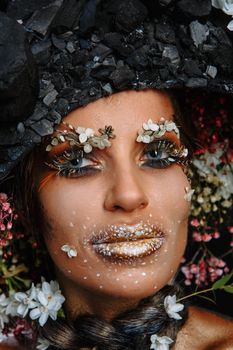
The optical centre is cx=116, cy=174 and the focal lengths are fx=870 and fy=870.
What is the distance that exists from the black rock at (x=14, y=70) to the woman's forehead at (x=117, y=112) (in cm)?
17

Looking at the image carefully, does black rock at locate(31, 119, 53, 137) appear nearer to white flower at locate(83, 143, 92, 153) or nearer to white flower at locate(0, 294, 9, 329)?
white flower at locate(83, 143, 92, 153)

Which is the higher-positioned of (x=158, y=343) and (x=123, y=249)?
(x=123, y=249)

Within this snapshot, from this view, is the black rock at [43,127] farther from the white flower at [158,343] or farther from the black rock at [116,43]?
the white flower at [158,343]

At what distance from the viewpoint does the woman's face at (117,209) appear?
2002mm

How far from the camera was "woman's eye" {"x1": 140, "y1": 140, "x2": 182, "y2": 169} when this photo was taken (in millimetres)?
2070

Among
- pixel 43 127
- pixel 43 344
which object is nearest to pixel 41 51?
pixel 43 127

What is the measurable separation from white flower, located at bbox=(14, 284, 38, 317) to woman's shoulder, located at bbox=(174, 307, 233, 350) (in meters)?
0.38

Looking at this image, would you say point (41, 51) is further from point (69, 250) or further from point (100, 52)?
point (69, 250)

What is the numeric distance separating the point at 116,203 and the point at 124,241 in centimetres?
10

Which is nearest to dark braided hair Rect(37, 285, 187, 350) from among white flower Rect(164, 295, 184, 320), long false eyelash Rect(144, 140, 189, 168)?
white flower Rect(164, 295, 184, 320)

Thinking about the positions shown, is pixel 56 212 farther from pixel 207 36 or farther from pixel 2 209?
pixel 207 36

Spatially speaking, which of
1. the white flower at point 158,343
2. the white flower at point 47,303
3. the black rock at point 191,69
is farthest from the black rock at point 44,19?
the white flower at point 158,343

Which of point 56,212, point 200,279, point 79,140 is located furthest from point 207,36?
point 200,279

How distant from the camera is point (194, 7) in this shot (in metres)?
1.98
